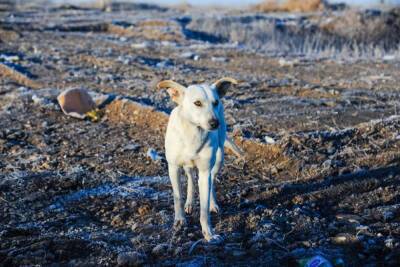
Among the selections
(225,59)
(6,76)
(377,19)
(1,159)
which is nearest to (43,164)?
(1,159)

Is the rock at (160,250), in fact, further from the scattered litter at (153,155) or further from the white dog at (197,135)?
the scattered litter at (153,155)

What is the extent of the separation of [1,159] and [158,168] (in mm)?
2041

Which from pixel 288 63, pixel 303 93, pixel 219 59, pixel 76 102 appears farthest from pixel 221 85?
pixel 219 59

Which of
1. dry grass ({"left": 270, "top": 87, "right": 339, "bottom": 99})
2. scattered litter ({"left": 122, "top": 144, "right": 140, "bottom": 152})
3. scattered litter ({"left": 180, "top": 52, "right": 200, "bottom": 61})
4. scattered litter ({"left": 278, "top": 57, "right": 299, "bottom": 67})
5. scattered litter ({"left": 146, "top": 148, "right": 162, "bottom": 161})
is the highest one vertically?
scattered litter ({"left": 180, "top": 52, "right": 200, "bottom": 61})

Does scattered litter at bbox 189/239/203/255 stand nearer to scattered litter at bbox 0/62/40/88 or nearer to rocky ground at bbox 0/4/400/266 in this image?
rocky ground at bbox 0/4/400/266

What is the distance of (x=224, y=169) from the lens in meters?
6.75

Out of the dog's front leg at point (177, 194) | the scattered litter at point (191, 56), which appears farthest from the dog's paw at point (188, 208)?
the scattered litter at point (191, 56)

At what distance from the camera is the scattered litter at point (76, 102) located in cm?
926

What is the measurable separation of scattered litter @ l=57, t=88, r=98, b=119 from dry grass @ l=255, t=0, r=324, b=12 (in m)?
18.5

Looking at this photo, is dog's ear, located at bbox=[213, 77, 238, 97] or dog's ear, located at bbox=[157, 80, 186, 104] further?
dog's ear, located at bbox=[213, 77, 238, 97]

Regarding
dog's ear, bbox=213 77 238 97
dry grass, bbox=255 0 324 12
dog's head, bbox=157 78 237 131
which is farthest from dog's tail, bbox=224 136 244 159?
dry grass, bbox=255 0 324 12

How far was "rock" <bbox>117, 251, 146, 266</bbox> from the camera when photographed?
4.38 m

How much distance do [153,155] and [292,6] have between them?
68.8 feet

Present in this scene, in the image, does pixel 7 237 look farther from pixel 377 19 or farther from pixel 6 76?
pixel 377 19
